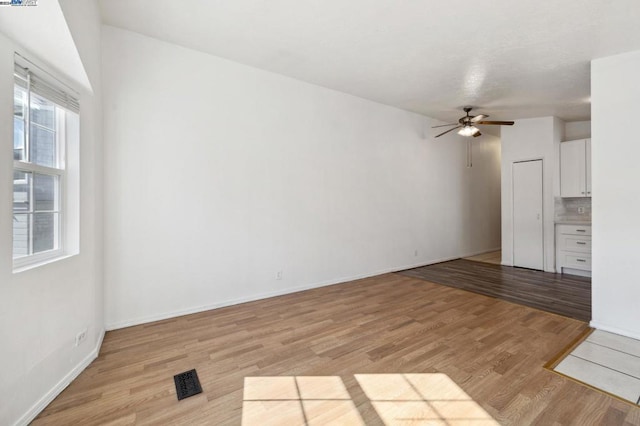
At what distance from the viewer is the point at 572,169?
17.8ft

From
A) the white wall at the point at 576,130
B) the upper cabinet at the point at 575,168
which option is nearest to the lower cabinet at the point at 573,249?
the upper cabinet at the point at 575,168

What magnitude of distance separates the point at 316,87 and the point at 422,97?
186cm

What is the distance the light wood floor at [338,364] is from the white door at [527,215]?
110 inches

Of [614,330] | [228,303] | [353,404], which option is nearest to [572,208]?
[614,330]

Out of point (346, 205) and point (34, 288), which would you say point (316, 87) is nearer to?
point (346, 205)

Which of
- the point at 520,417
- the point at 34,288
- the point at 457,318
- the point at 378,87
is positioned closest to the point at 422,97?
the point at 378,87

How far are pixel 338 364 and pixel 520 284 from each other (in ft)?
12.8

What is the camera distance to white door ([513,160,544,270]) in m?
5.73

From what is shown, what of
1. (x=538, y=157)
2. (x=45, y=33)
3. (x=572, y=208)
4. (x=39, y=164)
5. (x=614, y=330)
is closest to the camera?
(x=45, y=33)

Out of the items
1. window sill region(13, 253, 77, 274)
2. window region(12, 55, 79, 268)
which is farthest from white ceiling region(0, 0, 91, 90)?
window sill region(13, 253, 77, 274)

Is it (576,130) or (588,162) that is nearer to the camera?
(588,162)

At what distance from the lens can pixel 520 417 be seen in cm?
175

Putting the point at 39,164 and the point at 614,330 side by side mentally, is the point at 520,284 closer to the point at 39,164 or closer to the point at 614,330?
the point at 614,330

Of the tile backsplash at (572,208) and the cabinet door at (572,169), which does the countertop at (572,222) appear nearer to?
the tile backsplash at (572,208)
